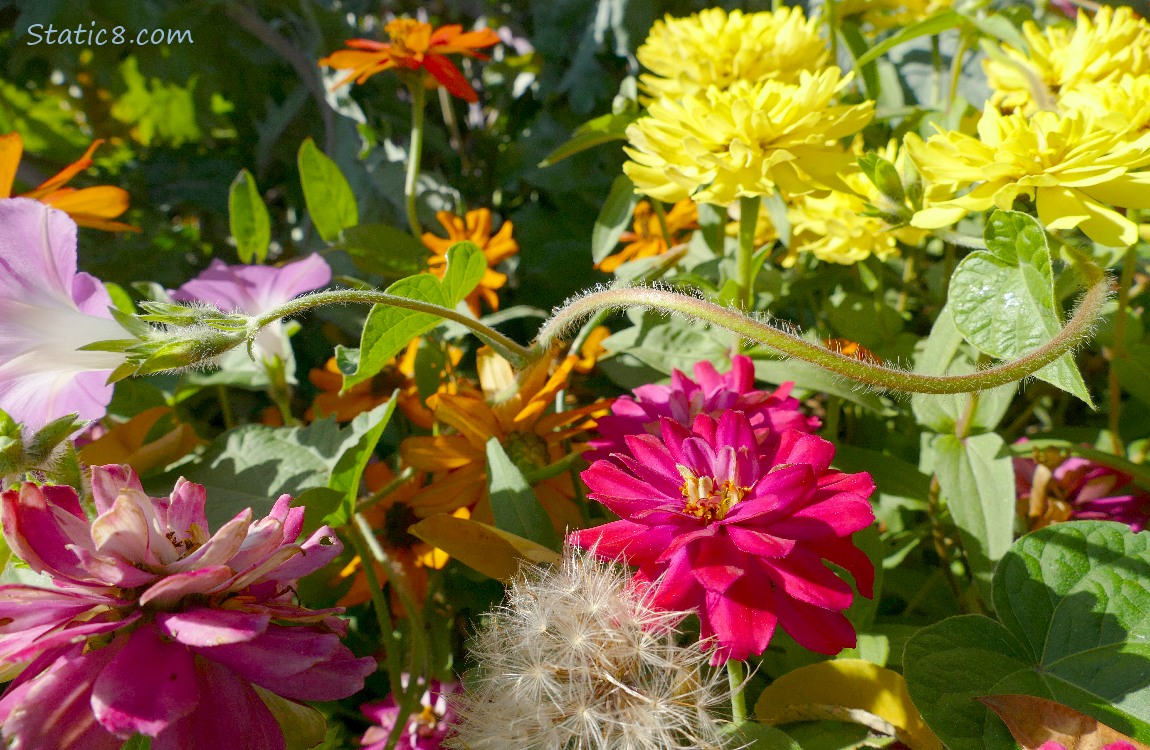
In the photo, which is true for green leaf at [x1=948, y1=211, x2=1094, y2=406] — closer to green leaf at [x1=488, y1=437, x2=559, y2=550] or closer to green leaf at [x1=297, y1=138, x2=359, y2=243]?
green leaf at [x1=488, y1=437, x2=559, y2=550]

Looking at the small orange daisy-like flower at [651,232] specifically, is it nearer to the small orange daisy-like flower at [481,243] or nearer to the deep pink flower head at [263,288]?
the small orange daisy-like flower at [481,243]

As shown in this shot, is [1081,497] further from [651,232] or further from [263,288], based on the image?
[263,288]

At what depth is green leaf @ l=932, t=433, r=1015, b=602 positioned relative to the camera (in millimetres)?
506

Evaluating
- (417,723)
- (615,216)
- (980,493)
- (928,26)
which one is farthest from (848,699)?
(928,26)

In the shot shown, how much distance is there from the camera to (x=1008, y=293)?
466mm

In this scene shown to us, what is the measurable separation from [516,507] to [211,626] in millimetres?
205

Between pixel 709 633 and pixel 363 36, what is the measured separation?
3.33ft

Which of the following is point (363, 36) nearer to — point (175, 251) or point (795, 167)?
point (175, 251)

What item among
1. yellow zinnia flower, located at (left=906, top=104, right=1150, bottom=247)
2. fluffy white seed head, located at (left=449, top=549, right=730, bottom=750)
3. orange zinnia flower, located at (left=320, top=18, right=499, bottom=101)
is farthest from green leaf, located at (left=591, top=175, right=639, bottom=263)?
fluffy white seed head, located at (left=449, top=549, right=730, bottom=750)

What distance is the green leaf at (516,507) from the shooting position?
0.48 metres

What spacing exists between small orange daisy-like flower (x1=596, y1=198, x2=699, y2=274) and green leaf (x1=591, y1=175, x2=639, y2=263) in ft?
0.21

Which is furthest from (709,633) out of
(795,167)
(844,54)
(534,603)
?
(844,54)

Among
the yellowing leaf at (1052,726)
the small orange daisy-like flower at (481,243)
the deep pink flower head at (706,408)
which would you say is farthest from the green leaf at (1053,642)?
the small orange daisy-like flower at (481,243)

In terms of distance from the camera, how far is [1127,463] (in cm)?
55
